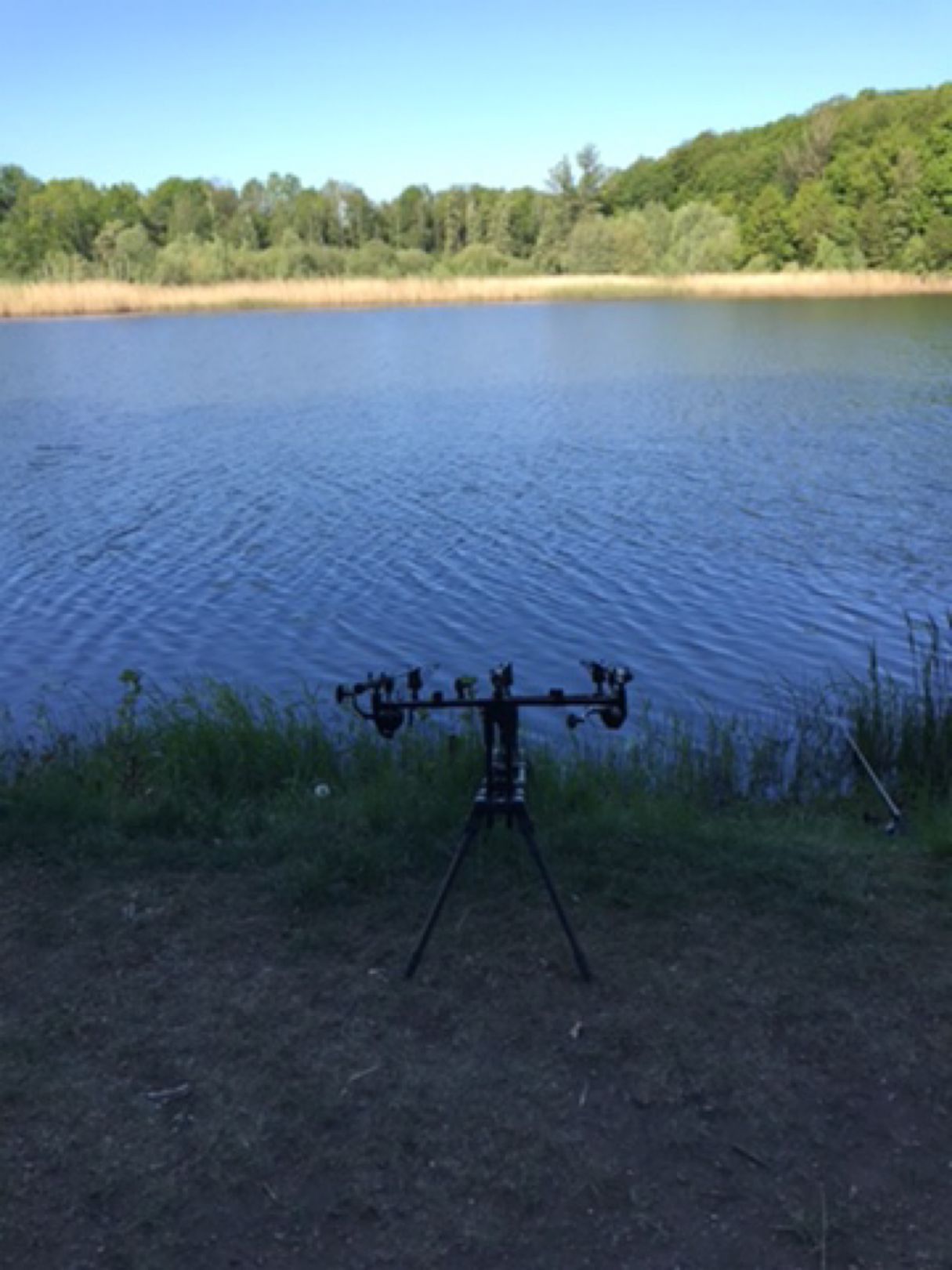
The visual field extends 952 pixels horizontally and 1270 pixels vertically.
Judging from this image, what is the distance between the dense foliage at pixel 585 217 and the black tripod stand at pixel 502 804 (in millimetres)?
72278

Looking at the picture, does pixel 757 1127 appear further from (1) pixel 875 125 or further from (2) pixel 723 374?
(1) pixel 875 125

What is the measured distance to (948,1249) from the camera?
9.73ft

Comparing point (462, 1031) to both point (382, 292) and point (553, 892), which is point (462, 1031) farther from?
point (382, 292)

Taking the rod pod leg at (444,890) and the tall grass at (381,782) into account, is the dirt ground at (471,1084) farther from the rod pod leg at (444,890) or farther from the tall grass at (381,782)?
the tall grass at (381,782)

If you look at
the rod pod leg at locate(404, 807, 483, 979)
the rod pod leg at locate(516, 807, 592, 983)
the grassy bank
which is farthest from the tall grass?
the rod pod leg at locate(516, 807, 592, 983)

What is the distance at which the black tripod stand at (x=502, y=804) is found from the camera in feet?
13.6

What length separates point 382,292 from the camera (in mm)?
62156

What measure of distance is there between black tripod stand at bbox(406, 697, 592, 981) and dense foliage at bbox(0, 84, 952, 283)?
237 ft

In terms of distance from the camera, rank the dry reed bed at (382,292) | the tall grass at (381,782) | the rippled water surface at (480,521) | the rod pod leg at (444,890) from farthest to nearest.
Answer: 1. the dry reed bed at (382,292)
2. the rippled water surface at (480,521)
3. the tall grass at (381,782)
4. the rod pod leg at (444,890)

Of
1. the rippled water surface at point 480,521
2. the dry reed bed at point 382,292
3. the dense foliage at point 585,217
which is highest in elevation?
the dense foliage at point 585,217

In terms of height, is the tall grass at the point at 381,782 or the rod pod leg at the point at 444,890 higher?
the rod pod leg at the point at 444,890

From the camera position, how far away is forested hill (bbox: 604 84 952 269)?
7319cm

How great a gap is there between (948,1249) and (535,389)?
26.3m

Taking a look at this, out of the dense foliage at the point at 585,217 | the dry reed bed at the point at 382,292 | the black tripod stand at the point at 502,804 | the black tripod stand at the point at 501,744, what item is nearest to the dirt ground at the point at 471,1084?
the black tripod stand at the point at 502,804
